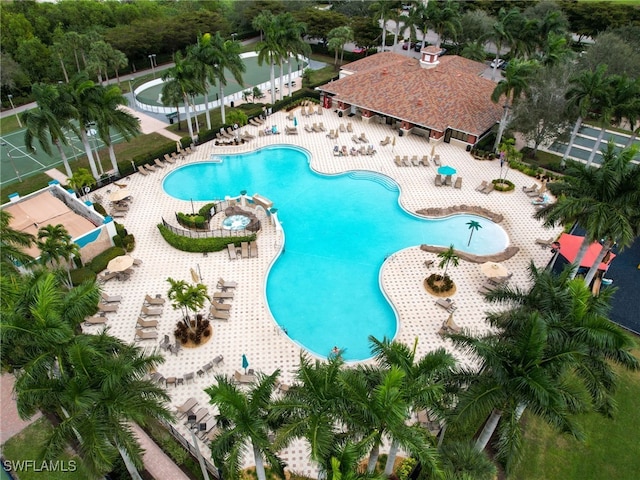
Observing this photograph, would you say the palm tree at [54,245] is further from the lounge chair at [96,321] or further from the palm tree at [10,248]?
the lounge chair at [96,321]

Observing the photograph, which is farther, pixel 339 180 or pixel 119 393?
pixel 339 180

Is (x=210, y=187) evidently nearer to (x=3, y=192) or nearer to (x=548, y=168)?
(x=3, y=192)

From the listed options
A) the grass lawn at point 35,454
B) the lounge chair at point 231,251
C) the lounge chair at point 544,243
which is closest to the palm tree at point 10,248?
the grass lawn at point 35,454

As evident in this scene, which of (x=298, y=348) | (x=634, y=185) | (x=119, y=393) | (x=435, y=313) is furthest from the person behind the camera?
(x=435, y=313)

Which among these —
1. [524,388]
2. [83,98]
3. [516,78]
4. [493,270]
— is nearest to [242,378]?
[524,388]

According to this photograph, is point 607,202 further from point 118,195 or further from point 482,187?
point 118,195

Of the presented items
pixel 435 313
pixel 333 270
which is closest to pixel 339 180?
pixel 333 270
